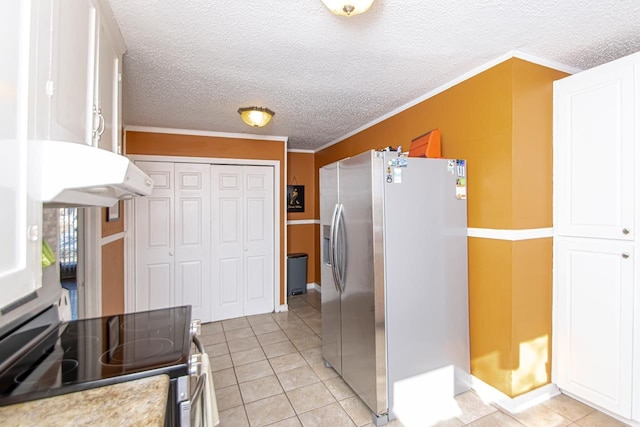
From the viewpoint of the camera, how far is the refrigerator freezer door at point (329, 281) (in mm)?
2451

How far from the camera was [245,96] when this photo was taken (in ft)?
8.86

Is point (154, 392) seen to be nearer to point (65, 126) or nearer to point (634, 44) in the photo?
point (65, 126)

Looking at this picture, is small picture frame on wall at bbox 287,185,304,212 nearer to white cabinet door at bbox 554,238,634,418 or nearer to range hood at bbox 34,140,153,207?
white cabinet door at bbox 554,238,634,418

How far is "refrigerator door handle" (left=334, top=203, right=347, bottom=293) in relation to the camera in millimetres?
2305

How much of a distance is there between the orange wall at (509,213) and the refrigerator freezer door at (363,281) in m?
0.82

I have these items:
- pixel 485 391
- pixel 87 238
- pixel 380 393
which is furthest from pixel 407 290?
pixel 87 238

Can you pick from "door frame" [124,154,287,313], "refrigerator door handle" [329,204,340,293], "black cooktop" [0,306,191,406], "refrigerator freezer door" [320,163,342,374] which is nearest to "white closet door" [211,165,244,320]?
"door frame" [124,154,287,313]

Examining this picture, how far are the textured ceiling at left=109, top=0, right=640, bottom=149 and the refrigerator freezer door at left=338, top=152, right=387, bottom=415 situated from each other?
0.73 metres

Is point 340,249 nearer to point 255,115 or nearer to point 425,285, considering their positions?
point 425,285

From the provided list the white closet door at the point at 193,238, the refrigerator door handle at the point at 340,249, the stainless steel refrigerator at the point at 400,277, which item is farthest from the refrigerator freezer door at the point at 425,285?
the white closet door at the point at 193,238

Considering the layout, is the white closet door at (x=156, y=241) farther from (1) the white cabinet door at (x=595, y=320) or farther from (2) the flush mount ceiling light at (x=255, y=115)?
(1) the white cabinet door at (x=595, y=320)

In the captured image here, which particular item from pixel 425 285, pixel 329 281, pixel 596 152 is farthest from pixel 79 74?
pixel 596 152

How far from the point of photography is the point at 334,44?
1.85 meters

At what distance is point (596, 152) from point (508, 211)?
2.13ft
